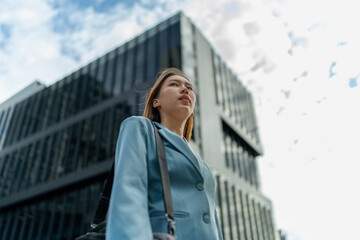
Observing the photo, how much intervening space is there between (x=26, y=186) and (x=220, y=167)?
60.2ft

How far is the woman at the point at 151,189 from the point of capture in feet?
3.96

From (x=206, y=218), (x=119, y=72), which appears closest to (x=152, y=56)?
(x=119, y=72)

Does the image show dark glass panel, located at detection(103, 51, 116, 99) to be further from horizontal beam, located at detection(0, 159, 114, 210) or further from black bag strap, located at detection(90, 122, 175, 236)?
black bag strap, located at detection(90, 122, 175, 236)

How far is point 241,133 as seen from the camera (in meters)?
34.7

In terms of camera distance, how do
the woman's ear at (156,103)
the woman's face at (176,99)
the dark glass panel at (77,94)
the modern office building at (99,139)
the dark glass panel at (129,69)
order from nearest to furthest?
the woman's face at (176,99) → the woman's ear at (156,103) → the modern office building at (99,139) → the dark glass panel at (129,69) → the dark glass panel at (77,94)

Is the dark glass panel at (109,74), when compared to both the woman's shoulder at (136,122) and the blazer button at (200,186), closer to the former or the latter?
the woman's shoulder at (136,122)

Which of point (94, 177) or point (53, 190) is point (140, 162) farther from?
point (53, 190)

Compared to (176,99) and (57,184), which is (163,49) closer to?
(57,184)

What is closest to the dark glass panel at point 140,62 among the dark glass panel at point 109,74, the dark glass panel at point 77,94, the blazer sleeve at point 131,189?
the dark glass panel at point 109,74

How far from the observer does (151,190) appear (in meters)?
1.47

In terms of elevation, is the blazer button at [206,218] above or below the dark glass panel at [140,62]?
below

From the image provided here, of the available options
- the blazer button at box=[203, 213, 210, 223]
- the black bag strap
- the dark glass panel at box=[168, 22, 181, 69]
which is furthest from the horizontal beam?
the blazer button at box=[203, 213, 210, 223]

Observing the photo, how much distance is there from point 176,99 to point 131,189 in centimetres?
82

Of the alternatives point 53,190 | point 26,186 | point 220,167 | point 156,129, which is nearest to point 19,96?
point 26,186
